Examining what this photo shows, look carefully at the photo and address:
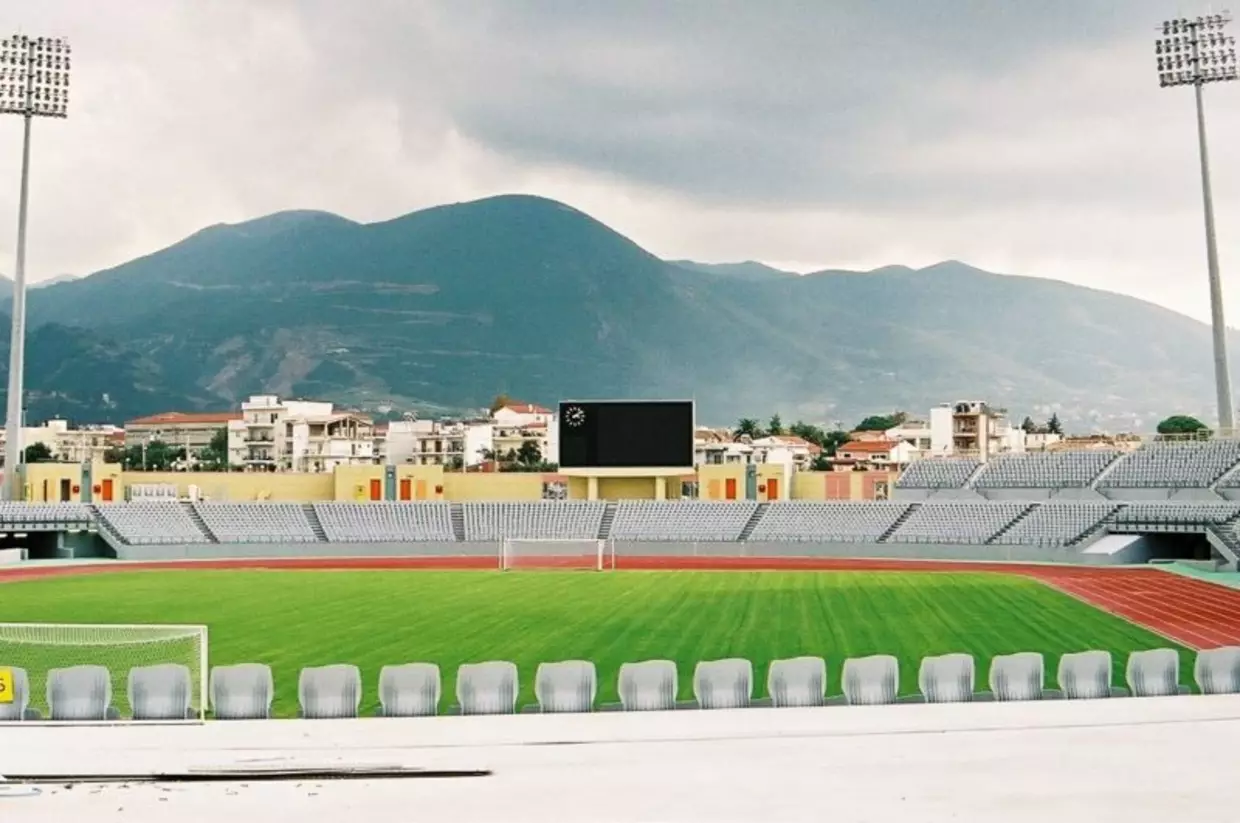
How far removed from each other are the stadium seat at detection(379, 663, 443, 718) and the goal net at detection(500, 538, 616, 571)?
3343cm

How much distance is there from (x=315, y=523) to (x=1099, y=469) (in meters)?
39.4

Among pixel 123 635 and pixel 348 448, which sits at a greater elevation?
pixel 348 448

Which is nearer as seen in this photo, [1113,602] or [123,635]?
[123,635]

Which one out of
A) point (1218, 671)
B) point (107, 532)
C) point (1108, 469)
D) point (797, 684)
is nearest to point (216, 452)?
point (107, 532)

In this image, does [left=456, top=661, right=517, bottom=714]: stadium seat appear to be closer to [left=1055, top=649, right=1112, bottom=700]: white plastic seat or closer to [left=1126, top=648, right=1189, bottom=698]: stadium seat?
[left=1055, top=649, right=1112, bottom=700]: white plastic seat

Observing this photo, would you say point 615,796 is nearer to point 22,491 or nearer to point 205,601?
point 205,601

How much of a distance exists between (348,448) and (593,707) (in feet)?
399

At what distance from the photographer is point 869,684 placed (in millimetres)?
15570

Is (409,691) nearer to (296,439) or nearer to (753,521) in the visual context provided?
(753,521)

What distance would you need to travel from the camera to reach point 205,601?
35219mm

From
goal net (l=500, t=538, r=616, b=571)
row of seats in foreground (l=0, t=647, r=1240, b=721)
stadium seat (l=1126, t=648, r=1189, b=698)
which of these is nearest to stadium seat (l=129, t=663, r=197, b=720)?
row of seats in foreground (l=0, t=647, r=1240, b=721)

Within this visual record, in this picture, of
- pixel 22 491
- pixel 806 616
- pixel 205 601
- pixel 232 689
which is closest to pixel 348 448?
pixel 22 491

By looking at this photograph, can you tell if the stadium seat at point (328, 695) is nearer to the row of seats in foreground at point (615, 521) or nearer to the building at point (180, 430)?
the row of seats in foreground at point (615, 521)

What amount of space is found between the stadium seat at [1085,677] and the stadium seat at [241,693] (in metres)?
10.5
